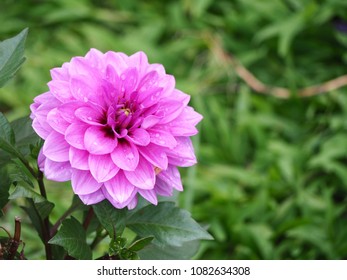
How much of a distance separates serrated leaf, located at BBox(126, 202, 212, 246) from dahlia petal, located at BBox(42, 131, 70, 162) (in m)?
0.13

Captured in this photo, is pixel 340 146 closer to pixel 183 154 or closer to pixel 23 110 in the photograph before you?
pixel 23 110

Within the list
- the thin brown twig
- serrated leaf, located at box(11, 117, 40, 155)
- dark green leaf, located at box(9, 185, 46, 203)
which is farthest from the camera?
the thin brown twig

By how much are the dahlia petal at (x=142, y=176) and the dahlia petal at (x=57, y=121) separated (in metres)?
0.08

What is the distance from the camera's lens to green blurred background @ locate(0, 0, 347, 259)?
1.76m

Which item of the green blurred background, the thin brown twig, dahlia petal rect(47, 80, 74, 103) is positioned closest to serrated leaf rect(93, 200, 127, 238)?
dahlia petal rect(47, 80, 74, 103)

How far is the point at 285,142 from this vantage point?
198 centimetres

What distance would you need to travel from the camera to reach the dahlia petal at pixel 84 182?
660 mm

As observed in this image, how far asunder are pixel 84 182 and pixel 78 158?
3 centimetres

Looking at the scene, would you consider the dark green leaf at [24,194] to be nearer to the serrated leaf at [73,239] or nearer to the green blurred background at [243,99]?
the serrated leaf at [73,239]

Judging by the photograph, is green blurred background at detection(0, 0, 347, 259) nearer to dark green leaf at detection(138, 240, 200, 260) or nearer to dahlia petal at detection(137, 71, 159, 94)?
dark green leaf at detection(138, 240, 200, 260)

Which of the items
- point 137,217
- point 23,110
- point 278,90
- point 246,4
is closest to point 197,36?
point 246,4

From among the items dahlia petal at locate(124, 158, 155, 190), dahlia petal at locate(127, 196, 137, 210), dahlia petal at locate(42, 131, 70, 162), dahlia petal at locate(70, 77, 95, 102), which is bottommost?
dahlia petal at locate(127, 196, 137, 210)

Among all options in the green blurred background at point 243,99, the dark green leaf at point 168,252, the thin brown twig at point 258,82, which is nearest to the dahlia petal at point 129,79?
the dark green leaf at point 168,252

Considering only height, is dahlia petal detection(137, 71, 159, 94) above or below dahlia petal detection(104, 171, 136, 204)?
above
